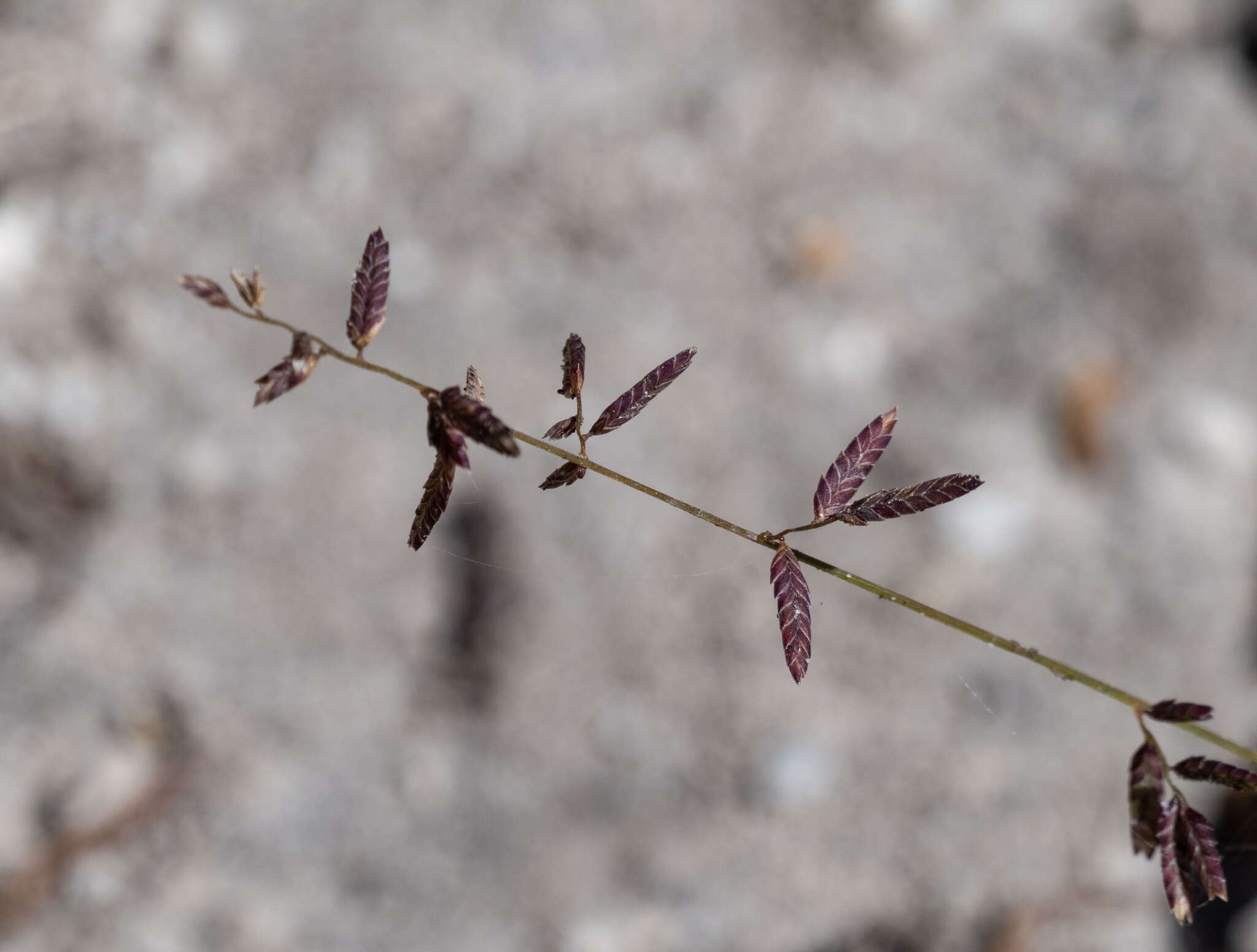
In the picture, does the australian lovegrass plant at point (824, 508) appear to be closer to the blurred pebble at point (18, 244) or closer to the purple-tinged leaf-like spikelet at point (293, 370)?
the purple-tinged leaf-like spikelet at point (293, 370)

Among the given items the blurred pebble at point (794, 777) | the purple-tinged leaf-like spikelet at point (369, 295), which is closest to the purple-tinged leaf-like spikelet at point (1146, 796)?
the purple-tinged leaf-like spikelet at point (369, 295)

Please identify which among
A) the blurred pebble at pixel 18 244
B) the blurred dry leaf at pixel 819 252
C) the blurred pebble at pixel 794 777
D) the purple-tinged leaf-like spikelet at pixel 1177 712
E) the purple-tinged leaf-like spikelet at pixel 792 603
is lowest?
the purple-tinged leaf-like spikelet at pixel 1177 712

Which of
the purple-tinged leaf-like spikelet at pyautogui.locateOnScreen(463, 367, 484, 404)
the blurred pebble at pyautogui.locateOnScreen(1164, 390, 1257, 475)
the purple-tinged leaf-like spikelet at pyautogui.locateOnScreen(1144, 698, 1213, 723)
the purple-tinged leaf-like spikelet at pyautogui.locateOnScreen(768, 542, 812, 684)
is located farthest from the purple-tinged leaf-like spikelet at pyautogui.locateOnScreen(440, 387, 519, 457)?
the blurred pebble at pyautogui.locateOnScreen(1164, 390, 1257, 475)

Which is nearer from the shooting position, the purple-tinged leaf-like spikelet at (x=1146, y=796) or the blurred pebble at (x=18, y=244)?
the purple-tinged leaf-like spikelet at (x=1146, y=796)

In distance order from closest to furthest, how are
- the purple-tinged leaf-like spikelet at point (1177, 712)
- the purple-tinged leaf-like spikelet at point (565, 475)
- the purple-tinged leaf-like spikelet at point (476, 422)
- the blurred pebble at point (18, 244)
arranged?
the purple-tinged leaf-like spikelet at point (476, 422)
the purple-tinged leaf-like spikelet at point (1177, 712)
the purple-tinged leaf-like spikelet at point (565, 475)
the blurred pebble at point (18, 244)

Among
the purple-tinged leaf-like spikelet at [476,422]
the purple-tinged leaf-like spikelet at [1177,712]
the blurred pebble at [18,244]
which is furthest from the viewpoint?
the blurred pebble at [18,244]

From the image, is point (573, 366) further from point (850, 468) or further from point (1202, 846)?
point (1202, 846)

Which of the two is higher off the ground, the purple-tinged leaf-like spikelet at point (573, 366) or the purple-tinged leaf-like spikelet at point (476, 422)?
the purple-tinged leaf-like spikelet at point (573, 366)
